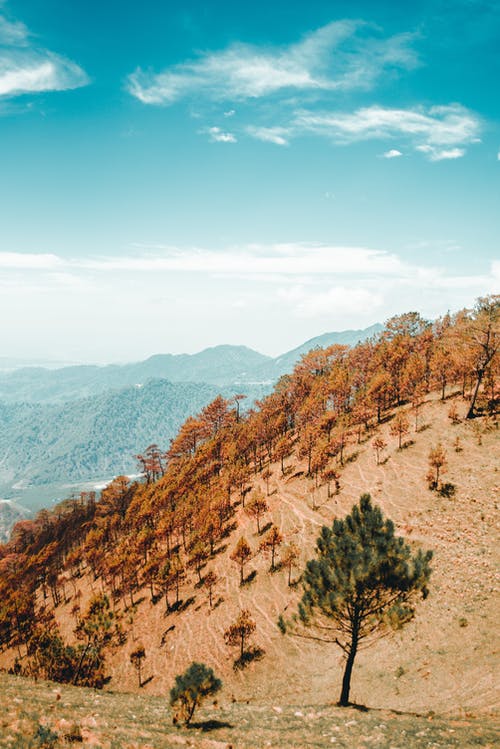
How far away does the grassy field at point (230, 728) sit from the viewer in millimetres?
13648

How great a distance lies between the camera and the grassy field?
13.6 meters

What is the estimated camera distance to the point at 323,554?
72.0 ft

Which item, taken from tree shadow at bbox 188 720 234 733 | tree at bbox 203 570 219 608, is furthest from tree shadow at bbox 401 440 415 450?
tree shadow at bbox 188 720 234 733

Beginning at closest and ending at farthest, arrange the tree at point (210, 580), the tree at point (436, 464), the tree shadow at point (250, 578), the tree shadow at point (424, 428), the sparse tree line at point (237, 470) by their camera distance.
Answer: the tree at point (436, 464), the tree shadow at point (250, 578), the tree at point (210, 580), the sparse tree line at point (237, 470), the tree shadow at point (424, 428)

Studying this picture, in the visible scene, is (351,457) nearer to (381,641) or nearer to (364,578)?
(381,641)

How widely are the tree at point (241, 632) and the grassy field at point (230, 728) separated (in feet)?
70.1

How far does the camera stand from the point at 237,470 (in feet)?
264

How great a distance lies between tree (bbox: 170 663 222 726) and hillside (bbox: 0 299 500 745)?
614cm

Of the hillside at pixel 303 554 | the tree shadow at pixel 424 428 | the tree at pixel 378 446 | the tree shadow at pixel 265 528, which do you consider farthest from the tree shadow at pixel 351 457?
the tree shadow at pixel 265 528

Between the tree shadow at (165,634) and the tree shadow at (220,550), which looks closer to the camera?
the tree shadow at (165,634)

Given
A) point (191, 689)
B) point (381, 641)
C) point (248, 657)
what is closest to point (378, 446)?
point (381, 641)

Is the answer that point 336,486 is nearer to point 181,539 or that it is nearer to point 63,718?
point 181,539

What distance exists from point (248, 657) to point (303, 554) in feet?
49.2

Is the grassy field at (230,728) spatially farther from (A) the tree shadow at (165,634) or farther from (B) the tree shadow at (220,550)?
(B) the tree shadow at (220,550)
